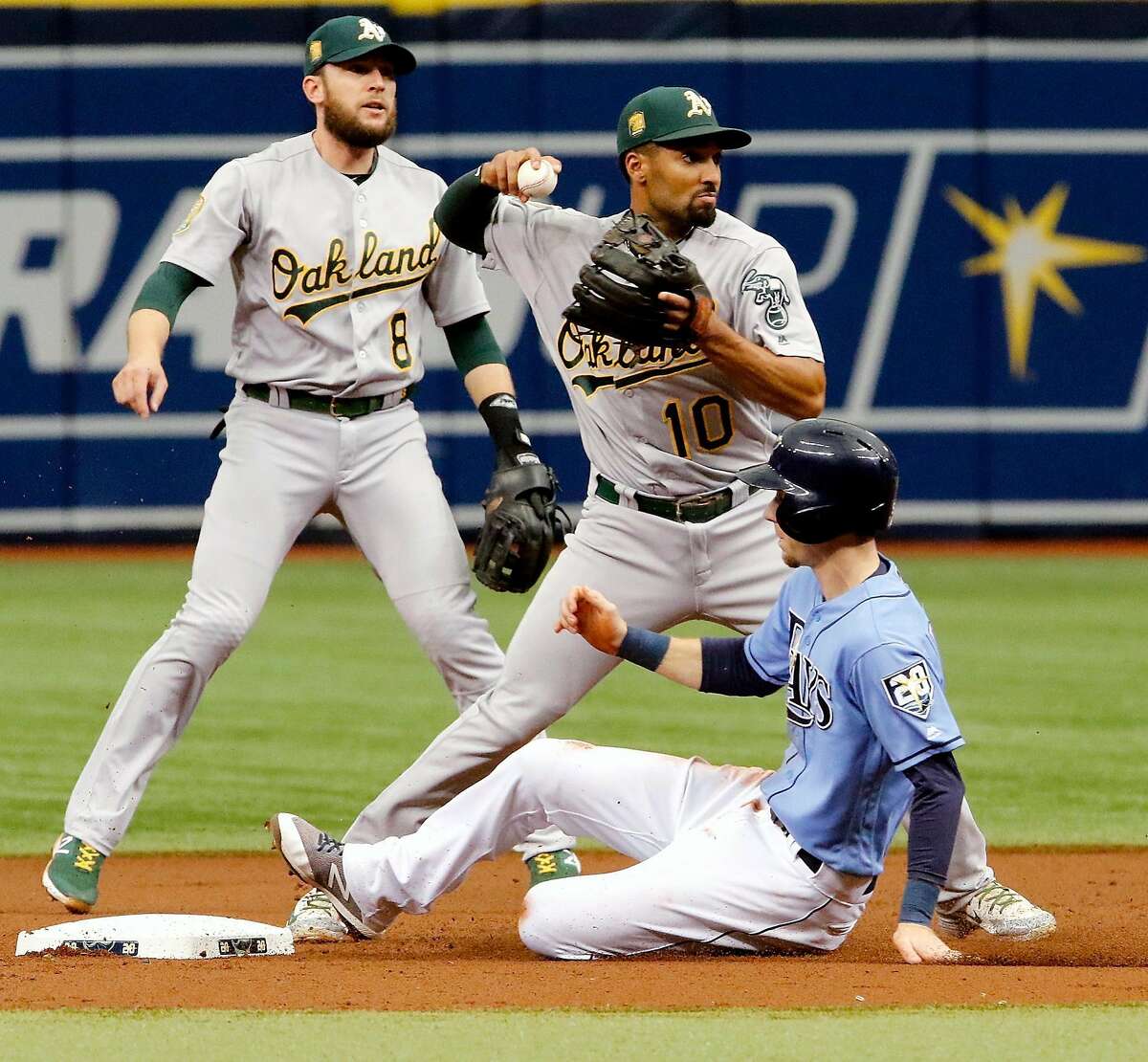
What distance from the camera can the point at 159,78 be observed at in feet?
43.1

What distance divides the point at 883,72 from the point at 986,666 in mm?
5537

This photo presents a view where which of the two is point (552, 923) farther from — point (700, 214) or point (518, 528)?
point (700, 214)

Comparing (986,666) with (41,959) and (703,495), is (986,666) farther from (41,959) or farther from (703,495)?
(41,959)

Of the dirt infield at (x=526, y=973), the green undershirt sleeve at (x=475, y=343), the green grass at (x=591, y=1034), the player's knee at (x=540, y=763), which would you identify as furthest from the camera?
the green undershirt sleeve at (x=475, y=343)

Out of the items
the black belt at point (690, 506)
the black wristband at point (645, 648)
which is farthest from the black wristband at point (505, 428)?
the black wristband at point (645, 648)

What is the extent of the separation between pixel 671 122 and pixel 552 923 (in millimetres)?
1835

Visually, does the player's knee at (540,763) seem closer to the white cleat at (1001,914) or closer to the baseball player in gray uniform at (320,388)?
the baseball player in gray uniform at (320,388)

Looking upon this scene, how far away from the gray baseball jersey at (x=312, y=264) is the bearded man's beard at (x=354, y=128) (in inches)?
4.3

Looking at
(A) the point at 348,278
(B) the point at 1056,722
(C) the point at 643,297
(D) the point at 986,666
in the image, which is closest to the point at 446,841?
(C) the point at 643,297

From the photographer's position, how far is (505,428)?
17.4 feet

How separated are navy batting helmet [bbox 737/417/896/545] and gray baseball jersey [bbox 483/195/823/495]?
55 centimetres

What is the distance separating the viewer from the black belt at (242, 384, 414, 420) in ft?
17.1

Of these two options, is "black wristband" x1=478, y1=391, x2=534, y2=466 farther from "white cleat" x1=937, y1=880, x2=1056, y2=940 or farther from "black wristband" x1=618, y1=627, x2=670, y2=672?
"white cleat" x1=937, y1=880, x2=1056, y2=940

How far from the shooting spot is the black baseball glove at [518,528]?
16.6 feet
